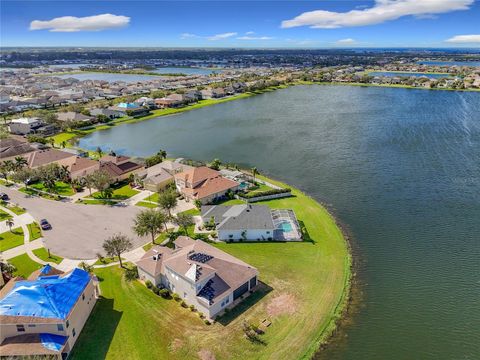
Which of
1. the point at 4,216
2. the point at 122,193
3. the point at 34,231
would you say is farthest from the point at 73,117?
the point at 34,231

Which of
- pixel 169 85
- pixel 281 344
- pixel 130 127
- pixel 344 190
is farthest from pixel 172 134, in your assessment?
pixel 169 85

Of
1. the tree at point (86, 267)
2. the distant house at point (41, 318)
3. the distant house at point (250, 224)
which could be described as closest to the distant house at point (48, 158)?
the tree at point (86, 267)

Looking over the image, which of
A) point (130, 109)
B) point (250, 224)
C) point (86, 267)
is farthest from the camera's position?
point (130, 109)

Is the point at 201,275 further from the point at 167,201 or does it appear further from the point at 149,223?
the point at 167,201

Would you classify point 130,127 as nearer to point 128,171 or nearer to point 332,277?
point 128,171

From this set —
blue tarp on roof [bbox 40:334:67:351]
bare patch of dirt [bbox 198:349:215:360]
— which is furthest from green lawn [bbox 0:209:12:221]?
bare patch of dirt [bbox 198:349:215:360]

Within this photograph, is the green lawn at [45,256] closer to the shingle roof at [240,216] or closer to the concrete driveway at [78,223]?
the concrete driveway at [78,223]

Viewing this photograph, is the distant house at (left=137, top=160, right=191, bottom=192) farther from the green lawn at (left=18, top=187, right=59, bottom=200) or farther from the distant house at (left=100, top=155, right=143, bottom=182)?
the green lawn at (left=18, top=187, right=59, bottom=200)
